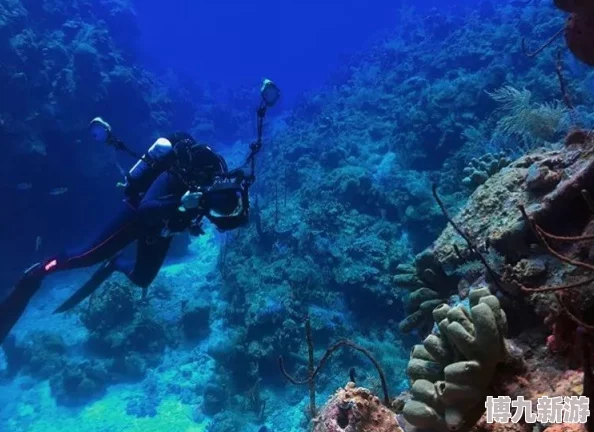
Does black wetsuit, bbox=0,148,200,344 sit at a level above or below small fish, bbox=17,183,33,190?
below

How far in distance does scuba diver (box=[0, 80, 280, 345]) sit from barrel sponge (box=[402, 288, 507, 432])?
3461mm

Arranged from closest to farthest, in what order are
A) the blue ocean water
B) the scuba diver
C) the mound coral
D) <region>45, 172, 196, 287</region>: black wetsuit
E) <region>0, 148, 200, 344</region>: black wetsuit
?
the mound coral
the scuba diver
<region>45, 172, 196, 287</region>: black wetsuit
<region>0, 148, 200, 344</region>: black wetsuit
the blue ocean water

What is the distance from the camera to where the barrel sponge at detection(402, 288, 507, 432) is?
7.90 feet

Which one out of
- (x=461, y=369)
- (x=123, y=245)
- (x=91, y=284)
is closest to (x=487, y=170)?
(x=461, y=369)

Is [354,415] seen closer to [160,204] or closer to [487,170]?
[487,170]

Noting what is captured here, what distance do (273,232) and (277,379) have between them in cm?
412

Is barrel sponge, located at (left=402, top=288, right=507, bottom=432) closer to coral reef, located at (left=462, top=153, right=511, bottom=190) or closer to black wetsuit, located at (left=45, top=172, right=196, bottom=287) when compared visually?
coral reef, located at (left=462, top=153, right=511, bottom=190)

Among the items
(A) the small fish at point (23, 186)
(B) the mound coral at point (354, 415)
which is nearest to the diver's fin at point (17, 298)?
(B) the mound coral at point (354, 415)

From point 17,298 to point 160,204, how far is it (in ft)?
9.72

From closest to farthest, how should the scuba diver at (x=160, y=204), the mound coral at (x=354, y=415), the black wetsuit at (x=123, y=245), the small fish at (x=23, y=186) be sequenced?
the mound coral at (x=354, y=415) < the scuba diver at (x=160, y=204) < the black wetsuit at (x=123, y=245) < the small fish at (x=23, y=186)

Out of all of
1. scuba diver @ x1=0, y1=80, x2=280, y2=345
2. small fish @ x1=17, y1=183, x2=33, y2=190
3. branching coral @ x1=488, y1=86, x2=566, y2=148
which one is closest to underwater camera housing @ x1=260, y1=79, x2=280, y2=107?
scuba diver @ x1=0, y1=80, x2=280, y2=345

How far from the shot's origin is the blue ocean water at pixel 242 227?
884cm

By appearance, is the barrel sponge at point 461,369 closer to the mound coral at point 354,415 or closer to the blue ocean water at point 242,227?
the mound coral at point 354,415

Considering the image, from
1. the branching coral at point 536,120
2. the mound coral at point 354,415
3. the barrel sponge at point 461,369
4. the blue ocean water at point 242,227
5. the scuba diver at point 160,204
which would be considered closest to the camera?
the barrel sponge at point 461,369
